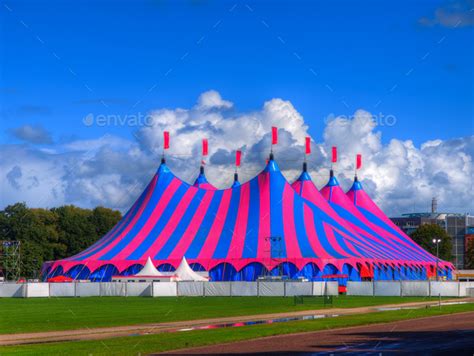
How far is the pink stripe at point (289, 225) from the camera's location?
53.8 m

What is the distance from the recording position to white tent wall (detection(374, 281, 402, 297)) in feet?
152

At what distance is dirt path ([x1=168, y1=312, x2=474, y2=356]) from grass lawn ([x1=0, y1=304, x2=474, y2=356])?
2.43 ft

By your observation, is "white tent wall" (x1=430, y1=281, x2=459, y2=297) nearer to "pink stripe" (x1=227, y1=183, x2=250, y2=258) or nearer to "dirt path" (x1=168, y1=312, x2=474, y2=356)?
"pink stripe" (x1=227, y1=183, x2=250, y2=258)

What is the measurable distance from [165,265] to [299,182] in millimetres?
18298

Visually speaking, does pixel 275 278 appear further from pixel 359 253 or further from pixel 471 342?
pixel 471 342

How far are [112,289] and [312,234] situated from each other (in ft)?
48.1

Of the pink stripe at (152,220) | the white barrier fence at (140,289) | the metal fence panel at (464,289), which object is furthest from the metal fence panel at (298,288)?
the pink stripe at (152,220)

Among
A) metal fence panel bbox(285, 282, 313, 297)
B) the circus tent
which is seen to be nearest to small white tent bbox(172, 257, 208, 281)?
the circus tent

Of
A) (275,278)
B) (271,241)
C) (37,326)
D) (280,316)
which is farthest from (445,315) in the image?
(271,241)

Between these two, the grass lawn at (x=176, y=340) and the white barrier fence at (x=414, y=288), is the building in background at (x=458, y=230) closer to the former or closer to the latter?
the white barrier fence at (x=414, y=288)

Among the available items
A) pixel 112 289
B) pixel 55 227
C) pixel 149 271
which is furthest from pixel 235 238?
pixel 55 227

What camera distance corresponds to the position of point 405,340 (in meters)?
19.5

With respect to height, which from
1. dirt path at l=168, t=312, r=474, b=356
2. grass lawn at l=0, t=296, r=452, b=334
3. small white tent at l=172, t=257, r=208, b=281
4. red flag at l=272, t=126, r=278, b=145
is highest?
red flag at l=272, t=126, r=278, b=145

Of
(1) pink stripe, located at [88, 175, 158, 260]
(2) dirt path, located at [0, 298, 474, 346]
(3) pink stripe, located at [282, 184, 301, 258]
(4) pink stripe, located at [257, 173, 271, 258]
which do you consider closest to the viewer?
(2) dirt path, located at [0, 298, 474, 346]
